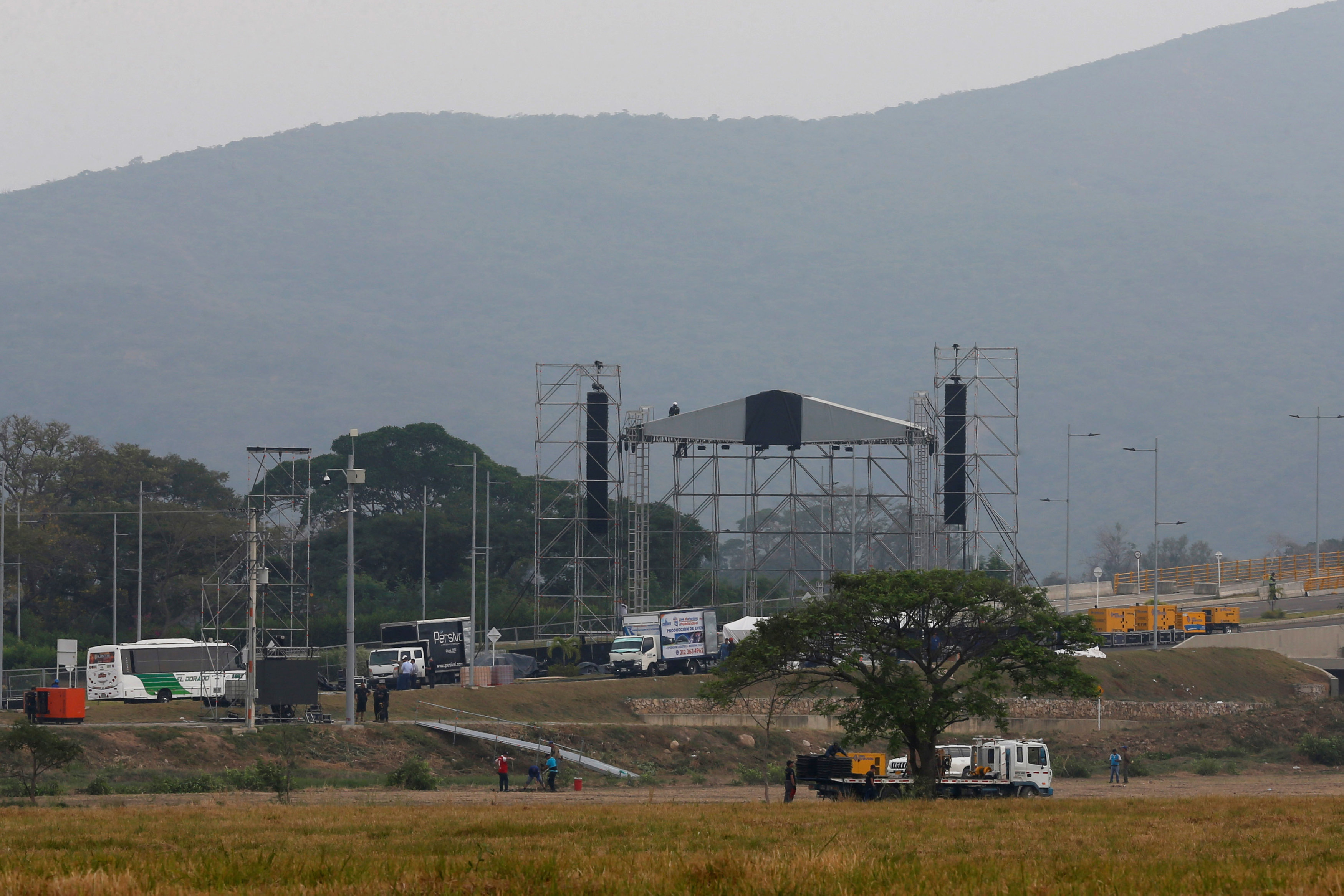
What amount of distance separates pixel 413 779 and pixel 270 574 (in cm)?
5513

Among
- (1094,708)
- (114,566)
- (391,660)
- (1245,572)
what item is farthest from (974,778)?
(1245,572)

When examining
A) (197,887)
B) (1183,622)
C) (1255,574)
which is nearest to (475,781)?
(197,887)

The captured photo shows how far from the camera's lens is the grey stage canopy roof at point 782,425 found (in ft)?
247

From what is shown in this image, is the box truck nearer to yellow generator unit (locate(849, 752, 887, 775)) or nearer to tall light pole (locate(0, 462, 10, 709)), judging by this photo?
tall light pole (locate(0, 462, 10, 709))

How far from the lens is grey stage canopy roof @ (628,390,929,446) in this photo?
7538cm

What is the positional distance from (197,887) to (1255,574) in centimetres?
12057

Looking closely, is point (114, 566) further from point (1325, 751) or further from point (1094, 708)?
point (1325, 751)

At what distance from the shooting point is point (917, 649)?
126 ft

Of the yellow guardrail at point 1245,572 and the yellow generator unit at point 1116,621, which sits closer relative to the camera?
the yellow generator unit at point 1116,621

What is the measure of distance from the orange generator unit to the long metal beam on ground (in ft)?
37.7

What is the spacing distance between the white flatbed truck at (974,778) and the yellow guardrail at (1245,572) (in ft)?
241

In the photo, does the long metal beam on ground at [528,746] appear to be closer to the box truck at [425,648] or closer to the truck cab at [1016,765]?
the truck cab at [1016,765]

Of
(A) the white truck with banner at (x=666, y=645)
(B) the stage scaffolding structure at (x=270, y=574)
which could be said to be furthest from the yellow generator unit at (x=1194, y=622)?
(B) the stage scaffolding structure at (x=270, y=574)

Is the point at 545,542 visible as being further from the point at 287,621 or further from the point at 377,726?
the point at 377,726
